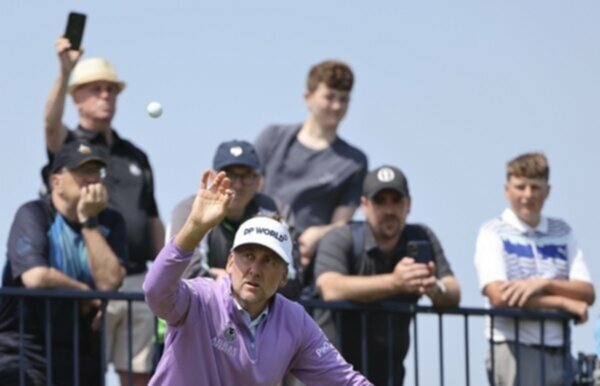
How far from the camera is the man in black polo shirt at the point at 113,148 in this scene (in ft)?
37.1

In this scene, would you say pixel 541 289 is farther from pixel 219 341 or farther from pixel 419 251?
pixel 219 341

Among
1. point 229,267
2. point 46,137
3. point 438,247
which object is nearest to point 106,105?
point 46,137

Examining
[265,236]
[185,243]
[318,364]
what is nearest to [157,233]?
[318,364]

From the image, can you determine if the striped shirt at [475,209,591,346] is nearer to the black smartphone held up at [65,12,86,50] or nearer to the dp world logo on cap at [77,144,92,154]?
the dp world logo on cap at [77,144,92,154]

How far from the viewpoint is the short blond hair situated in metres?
11.9

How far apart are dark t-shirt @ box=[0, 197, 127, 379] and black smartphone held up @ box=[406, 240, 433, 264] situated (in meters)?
2.10

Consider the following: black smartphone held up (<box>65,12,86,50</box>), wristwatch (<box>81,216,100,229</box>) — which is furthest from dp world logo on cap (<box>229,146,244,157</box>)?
black smartphone held up (<box>65,12,86,50</box>)

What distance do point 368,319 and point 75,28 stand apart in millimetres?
2861

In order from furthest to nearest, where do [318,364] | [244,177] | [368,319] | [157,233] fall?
1. [157,233]
2. [368,319]
3. [244,177]
4. [318,364]

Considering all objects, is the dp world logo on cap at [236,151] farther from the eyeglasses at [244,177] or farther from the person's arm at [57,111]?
the person's arm at [57,111]

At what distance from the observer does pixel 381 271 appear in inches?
446

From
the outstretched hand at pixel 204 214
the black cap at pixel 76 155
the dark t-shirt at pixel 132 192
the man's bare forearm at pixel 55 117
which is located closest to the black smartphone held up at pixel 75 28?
the man's bare forearm at pixel 55 117

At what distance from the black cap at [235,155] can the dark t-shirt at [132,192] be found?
0.64 meters

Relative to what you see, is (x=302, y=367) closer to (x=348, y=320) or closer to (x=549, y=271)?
(x=348, y=320)
